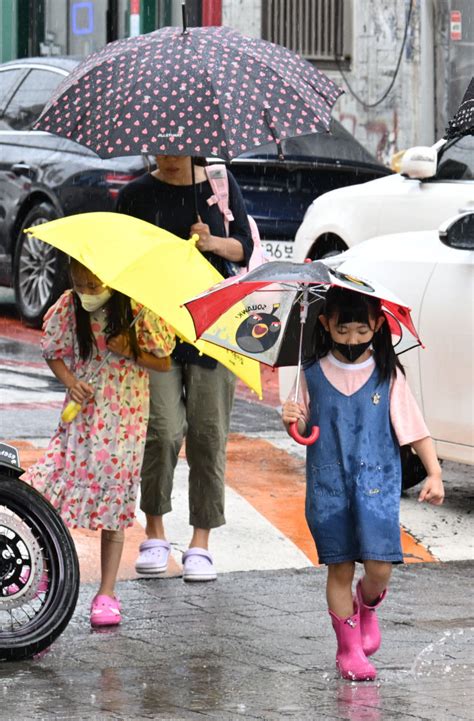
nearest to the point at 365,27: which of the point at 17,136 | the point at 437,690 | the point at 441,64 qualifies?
the point at 441,64

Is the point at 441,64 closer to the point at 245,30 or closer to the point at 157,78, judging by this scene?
the point at 245,30

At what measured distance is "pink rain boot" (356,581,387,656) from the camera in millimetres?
6055

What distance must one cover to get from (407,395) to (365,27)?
17227mm

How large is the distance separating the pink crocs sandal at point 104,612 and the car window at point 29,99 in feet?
25.3

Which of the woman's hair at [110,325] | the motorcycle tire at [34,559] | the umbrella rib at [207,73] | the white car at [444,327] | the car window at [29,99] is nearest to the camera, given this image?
the motorcycle tire at [34,559]

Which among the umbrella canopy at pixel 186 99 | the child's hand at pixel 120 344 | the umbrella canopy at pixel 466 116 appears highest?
the umbrella canopy at pixel 186 99

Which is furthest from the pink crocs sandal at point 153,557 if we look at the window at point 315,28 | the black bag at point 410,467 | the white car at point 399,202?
the window at point 315,28

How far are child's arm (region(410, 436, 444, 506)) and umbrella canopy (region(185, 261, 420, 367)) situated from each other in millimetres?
396

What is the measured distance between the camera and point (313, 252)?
485 inches

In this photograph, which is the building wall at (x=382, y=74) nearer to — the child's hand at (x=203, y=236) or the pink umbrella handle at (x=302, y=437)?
the child's hand at (x=203, y=236)

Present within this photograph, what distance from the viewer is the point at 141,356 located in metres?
6.79

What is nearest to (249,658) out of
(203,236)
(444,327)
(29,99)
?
(203,236)

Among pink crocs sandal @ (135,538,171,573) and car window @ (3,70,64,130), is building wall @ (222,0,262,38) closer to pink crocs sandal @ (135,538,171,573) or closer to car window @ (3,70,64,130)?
car window @ (3,70,64,130)

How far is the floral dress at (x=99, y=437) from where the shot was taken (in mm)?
6711
